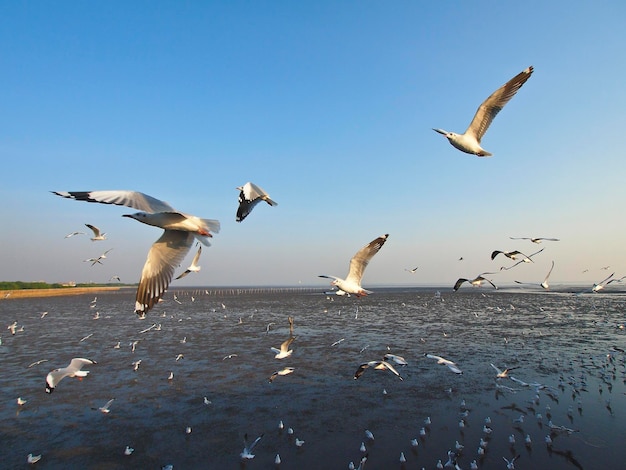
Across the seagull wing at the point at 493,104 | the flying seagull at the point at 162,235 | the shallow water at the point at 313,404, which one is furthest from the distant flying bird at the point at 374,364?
the seagull wing at the point at 493,104

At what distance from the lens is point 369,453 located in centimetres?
968

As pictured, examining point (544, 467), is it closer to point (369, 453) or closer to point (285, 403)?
point (369, 453)

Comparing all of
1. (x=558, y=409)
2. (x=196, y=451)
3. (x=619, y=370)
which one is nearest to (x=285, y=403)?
(x=196, y=451)

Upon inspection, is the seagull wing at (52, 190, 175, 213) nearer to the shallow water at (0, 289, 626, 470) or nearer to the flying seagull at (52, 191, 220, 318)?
the flying seagull at (52, 191, 220, 318)

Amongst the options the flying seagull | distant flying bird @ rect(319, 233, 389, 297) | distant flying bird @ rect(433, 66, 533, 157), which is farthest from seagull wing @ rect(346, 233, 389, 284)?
the flying seagull

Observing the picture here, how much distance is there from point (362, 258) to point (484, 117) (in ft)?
14.6

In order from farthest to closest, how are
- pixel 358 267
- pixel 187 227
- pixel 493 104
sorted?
pixel 358 267 → pixel 493 104 → pixel 187 227

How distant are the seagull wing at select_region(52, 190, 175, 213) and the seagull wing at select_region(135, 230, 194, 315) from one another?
97cm

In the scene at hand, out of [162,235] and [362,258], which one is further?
[362,258]

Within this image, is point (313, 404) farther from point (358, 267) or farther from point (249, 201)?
point (249, 201)

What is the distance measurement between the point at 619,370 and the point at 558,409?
5823mm

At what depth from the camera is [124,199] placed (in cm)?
678

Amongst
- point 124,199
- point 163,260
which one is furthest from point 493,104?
point 124,199

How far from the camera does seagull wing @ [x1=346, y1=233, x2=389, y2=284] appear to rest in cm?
1059
